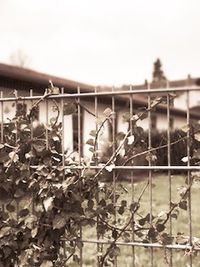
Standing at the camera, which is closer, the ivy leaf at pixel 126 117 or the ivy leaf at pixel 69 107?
the ivy leaf at pixel 126 117

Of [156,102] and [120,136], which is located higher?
[156,102]

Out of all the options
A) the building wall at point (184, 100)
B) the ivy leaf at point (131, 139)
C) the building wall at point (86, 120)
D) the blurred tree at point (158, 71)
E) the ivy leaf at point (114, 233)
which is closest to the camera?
the ivy leaf at point (131, 139)

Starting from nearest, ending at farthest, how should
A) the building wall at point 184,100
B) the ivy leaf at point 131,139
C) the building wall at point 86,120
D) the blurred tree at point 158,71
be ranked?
the ivy leaf at point 131,139, the building wall at point 86,120, the building wall at point 184,100, the blurred tree at point 158,71

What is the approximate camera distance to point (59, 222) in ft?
9.23

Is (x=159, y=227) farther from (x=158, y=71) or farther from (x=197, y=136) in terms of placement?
(x=158, y=71)

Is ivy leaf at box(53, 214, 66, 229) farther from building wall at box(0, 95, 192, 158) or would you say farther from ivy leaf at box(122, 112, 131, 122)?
ivy leaf at box(122, 112, 131, 122)

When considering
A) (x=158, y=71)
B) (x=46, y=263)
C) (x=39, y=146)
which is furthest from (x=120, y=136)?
(x=158, y=71)

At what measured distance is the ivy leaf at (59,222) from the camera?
2.80 metres

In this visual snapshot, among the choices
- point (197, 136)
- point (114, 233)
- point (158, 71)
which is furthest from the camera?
point (158, 71)

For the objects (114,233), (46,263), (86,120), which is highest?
(86,120)

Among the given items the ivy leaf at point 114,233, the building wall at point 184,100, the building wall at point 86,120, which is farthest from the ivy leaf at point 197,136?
the ivy leaf at point 114,233

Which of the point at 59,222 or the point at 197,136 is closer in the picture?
the point at 197,136

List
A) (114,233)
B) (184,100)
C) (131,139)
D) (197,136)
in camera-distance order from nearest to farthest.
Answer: (197,136), (131,139), (114,233), (184,100)

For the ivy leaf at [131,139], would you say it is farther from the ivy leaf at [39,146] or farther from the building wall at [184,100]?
the ivy leaf at [39,146]
